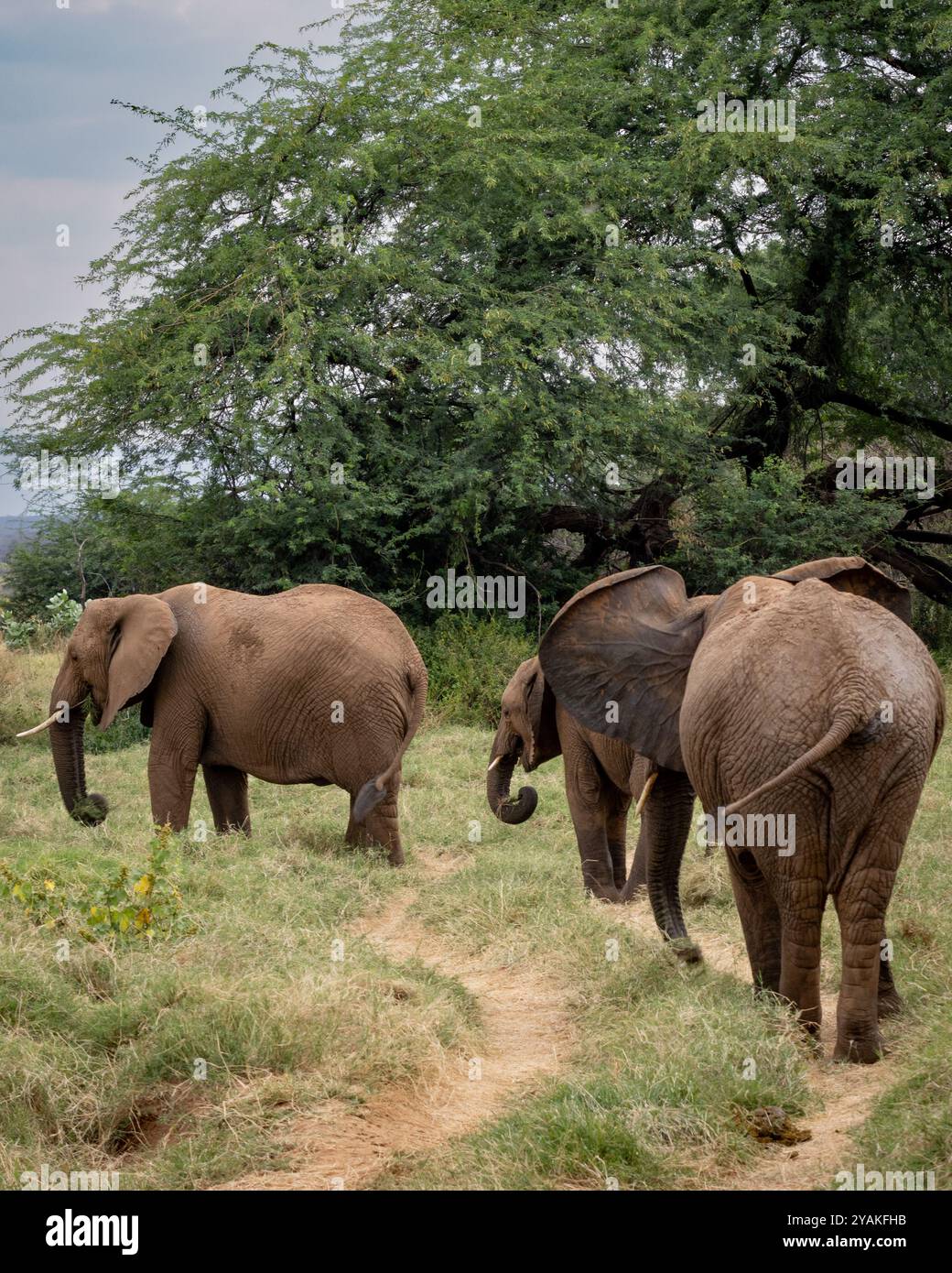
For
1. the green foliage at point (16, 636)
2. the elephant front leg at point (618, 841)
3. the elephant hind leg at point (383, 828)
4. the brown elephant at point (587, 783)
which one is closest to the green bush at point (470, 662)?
the green foliage at point (16, 636)

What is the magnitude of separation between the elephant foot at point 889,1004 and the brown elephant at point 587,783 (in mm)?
1428

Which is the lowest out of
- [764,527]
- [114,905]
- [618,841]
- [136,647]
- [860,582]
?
[618,841]

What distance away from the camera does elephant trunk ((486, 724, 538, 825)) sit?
8.73m

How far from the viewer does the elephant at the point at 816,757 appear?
4586mm

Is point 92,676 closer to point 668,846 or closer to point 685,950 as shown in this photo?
point 668,846

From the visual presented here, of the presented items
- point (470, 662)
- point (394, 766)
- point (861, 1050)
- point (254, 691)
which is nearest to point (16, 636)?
point (470, 662)

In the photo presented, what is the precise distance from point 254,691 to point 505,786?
180 centimetres

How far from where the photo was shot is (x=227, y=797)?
973 centimetres

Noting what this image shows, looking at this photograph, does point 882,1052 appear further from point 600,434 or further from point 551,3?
point 551,3

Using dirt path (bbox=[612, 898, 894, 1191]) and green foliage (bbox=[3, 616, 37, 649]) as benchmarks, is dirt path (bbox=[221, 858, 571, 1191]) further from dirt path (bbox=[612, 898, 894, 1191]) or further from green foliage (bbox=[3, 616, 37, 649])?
green foliage (bbox=[3, 616, 37, 649])

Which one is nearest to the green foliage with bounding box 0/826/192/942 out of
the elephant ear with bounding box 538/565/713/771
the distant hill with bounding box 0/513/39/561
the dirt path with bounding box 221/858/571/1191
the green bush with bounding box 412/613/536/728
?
the dirt path with bounding box 221/858/571/1191

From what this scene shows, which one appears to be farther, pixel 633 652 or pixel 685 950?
pixel 685 950

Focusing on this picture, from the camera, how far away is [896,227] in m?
17.7

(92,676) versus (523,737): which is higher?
(92,676)
